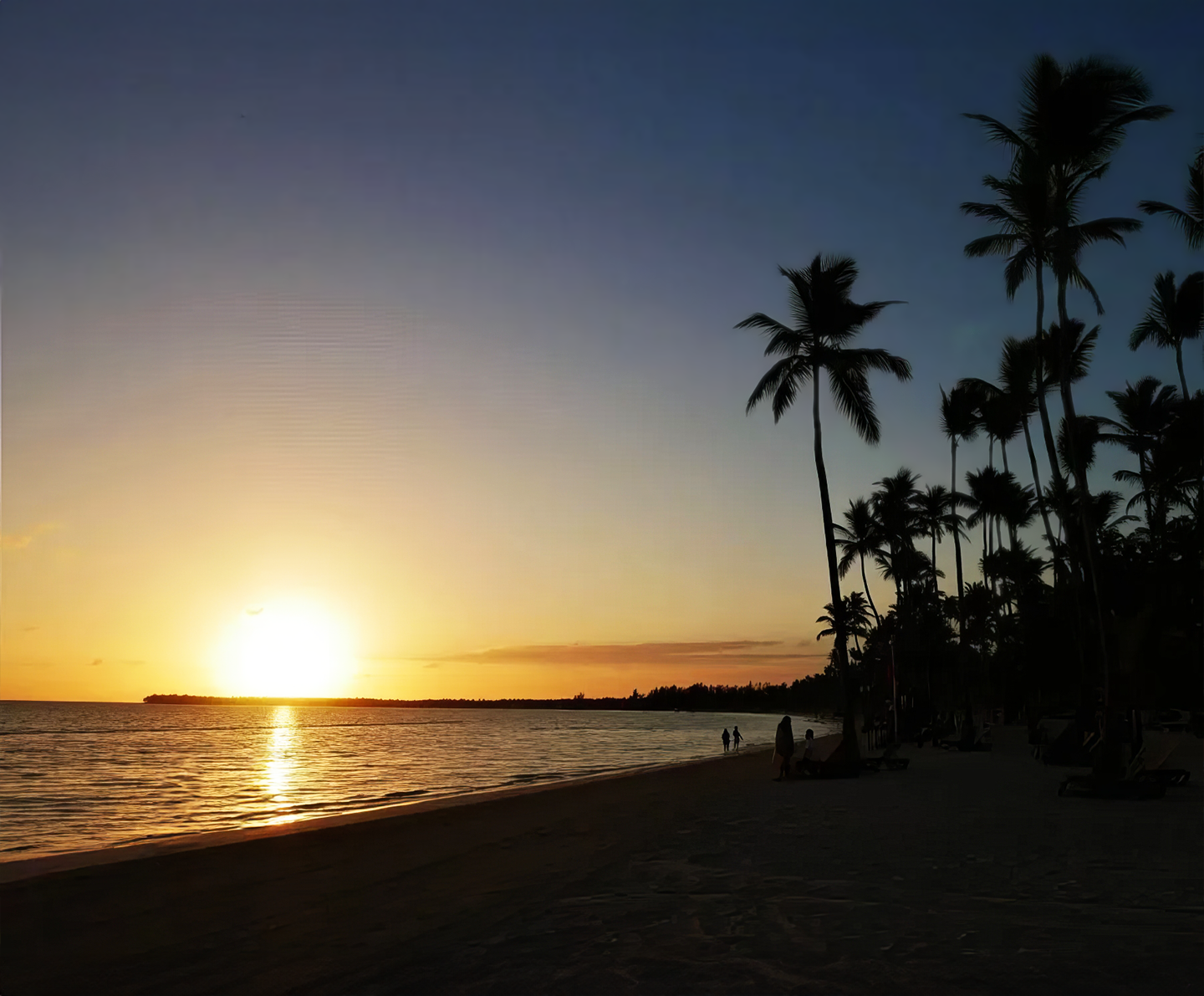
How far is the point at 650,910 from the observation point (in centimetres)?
839

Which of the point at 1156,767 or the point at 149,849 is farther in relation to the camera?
the point at 1156,767

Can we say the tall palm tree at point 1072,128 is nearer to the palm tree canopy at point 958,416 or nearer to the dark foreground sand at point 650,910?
the dark foreground sand at point 650,910

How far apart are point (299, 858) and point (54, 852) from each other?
8.02m

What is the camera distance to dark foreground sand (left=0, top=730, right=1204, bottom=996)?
6.48 metres

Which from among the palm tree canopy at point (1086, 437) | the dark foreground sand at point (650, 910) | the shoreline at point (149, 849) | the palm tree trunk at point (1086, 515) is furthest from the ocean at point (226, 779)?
the palm tree canopy at point (1086, 437)

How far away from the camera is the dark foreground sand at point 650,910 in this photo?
21.3ft

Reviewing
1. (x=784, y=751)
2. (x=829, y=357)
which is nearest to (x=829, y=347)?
(x=829, y=357)

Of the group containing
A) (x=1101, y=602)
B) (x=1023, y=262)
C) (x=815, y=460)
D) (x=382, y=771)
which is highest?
(x=1023, y=262)

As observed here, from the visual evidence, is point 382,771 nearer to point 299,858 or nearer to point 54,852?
point 54,852

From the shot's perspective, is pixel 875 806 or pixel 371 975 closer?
pixel 371 975

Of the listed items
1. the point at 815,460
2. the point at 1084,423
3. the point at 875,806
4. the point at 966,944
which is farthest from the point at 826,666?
the point at 966,944

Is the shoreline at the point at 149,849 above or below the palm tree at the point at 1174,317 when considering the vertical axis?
below

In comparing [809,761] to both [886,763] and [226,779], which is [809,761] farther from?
[226,779]

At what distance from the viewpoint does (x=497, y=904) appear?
29.1 feet
